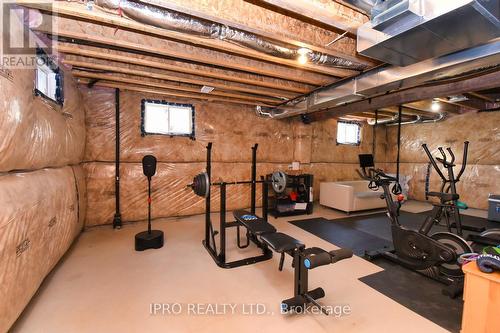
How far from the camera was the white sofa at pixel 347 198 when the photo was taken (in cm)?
495

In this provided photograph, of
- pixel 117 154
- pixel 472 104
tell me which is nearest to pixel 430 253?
pixel 472 104

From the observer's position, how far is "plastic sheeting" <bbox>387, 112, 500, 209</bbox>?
5.38 metres

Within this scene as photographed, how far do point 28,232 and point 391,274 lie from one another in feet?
11.4

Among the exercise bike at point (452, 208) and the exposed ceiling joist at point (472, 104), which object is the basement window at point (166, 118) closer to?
the exercise bike at point (452, 208)

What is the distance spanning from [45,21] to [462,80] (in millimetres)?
4745

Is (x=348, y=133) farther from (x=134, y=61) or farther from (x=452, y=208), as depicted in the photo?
(x=134, y=61)

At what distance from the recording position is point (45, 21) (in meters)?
1.99

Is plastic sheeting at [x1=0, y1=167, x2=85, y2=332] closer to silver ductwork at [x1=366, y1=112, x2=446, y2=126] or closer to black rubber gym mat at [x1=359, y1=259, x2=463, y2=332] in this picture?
black rubber gym mat at [x1=359, y1=259, x2=463, y2=332]

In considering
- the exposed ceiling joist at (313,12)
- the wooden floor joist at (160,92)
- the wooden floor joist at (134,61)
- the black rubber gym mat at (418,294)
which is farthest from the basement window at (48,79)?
the black rubber gym mat at (418,294)

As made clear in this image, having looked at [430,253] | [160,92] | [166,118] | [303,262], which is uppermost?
[160,92]

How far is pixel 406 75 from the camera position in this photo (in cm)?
246

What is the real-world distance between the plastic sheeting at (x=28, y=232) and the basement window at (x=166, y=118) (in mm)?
1956

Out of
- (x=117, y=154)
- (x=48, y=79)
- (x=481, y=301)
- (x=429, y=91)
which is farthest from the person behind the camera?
(x=117, y=154)

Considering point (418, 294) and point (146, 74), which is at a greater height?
point (146, 74)
